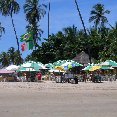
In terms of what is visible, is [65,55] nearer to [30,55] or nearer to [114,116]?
[30,55]

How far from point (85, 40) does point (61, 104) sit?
5730cm

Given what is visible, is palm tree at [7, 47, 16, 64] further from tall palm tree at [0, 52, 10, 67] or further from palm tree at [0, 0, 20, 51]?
palm tree at [0, 0, 20, 51]

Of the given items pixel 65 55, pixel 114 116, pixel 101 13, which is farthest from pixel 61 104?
pixel 101 13

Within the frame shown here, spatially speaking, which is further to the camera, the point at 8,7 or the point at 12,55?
the point at 12,55

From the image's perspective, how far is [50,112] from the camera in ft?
47.2

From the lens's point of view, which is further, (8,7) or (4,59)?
(4,59)

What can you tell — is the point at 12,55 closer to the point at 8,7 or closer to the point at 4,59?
the point at 4,59

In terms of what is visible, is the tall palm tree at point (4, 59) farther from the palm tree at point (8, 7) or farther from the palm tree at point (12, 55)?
the palm tree at point (8, 7)

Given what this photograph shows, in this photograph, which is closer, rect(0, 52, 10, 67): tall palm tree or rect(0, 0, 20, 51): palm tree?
rect(0, 0, 20, 51): palm tree

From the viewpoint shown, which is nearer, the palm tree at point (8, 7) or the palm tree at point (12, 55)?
the palm tree at point (8, 7)

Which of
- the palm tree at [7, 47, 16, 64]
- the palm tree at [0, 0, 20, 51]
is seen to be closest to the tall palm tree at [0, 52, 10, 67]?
the palm tree at [7, 47, 16, 64]

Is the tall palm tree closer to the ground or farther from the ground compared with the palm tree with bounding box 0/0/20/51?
closer to the ground

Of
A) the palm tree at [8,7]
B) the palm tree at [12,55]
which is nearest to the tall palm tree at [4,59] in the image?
the palm tree at [12,55]

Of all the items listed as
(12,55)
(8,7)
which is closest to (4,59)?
(12,55)
